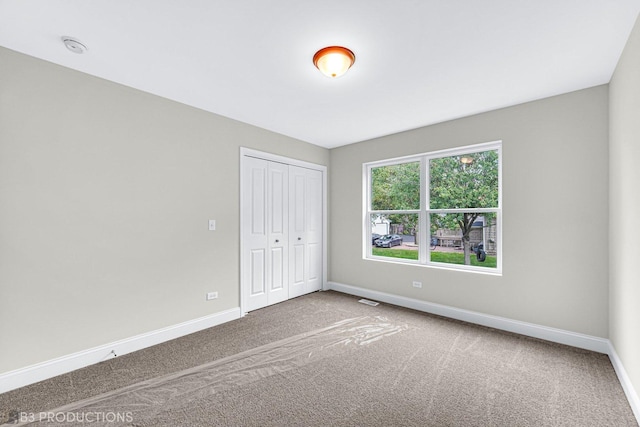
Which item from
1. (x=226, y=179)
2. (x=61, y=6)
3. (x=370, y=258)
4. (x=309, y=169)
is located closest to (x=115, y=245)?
(x=226, y=179)

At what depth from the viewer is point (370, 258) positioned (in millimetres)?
4516

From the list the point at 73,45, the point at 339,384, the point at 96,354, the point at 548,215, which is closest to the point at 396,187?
the point at 548,215

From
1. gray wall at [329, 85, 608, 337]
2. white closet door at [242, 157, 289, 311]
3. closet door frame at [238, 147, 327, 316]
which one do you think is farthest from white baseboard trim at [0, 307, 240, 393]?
gray wall at [329, 85, 608, 337]

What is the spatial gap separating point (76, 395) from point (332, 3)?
10.5 ft

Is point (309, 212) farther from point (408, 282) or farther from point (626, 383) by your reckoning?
point (626, 383)

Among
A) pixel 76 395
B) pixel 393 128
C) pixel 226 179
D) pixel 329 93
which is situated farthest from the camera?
pixel 393 128

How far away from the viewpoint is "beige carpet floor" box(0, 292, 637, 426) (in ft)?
5.89

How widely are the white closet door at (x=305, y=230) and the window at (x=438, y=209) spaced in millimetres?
863

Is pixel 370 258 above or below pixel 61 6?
below

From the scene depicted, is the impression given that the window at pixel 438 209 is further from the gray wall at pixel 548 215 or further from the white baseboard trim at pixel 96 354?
the white baseboard trim at pixel 96 354

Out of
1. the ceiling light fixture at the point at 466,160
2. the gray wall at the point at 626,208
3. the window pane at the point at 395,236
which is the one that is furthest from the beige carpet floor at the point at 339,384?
the ceiling light fixture at the point at 466,160

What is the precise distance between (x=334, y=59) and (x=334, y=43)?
11 cm

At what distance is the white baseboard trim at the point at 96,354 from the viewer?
2.09 m

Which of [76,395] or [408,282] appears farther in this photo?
[408,282]
